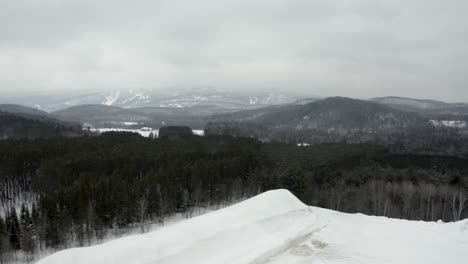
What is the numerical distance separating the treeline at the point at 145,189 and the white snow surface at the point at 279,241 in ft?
62.6

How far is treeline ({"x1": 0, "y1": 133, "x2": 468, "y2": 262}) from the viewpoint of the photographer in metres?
36.3

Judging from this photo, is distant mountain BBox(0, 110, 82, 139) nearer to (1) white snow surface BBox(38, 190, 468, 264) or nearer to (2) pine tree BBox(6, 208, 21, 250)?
(2) pine tree BBox(6, 208, 21, 250)

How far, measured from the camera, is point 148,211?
143 feet

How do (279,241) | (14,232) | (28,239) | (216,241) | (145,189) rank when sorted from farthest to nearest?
1. (145,189)
2. (14,232)
3. (28,239)
4. (279,241)
5. (216,241)

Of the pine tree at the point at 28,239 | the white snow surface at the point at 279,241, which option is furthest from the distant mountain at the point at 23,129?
the white snow surface at the point at 279,241

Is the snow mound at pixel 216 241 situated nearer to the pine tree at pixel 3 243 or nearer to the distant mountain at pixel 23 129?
the pine tree at pixel 3 243

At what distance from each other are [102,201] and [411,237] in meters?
36.0

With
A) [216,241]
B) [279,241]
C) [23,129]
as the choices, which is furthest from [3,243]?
[23,129]

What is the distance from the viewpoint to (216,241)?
20.9 meters

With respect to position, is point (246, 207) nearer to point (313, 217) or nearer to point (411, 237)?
point (313, 217)

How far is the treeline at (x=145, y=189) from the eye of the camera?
36281 mm

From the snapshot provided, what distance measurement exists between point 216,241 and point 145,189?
25.8 meters

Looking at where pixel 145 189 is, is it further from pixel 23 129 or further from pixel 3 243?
pixel 23 129

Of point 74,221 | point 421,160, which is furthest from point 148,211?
point 421,160
